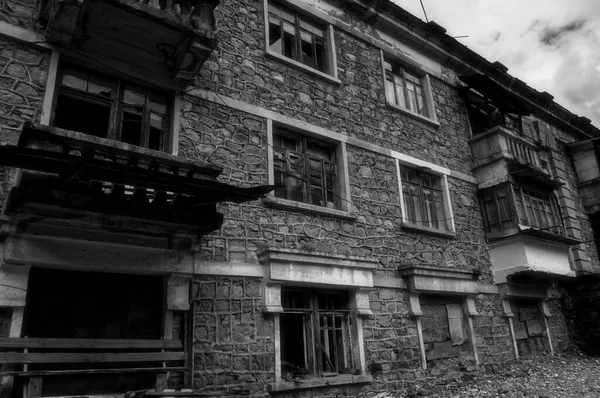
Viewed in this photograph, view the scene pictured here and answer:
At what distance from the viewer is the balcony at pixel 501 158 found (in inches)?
482

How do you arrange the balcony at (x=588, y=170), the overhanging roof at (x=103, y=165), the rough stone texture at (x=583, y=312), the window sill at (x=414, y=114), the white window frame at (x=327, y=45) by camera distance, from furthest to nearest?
the balcony at (x=588, y=170)
the rough stone texture at (x=583, y=312)
the window sill at (x=414, y=114)
the white window frame at (x=327, y=45)
the overhanging roof at (x=103, y=165)

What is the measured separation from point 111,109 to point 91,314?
123 inches

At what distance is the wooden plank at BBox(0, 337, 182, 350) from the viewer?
507 centimetres

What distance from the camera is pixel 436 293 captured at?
1014 centimetres

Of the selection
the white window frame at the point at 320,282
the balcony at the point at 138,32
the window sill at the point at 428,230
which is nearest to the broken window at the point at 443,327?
the window sill at the point at 428,230

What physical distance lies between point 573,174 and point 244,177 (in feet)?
45.5

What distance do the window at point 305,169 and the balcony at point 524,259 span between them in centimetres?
511

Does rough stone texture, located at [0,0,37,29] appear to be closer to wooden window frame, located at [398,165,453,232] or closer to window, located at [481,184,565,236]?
wooden window frame, located at [398,165,453,232]

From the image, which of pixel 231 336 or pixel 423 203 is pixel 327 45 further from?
pixel 231 336

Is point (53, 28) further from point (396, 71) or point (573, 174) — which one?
point (573, 174)

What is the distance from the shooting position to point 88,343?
214 inches

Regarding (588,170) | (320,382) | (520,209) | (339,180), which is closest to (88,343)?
(320,382)

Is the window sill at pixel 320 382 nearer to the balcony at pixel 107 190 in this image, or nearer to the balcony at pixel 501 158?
the balcony at pixel 107 190

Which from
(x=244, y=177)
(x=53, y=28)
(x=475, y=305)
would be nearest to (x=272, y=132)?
(x=244, y=177)
